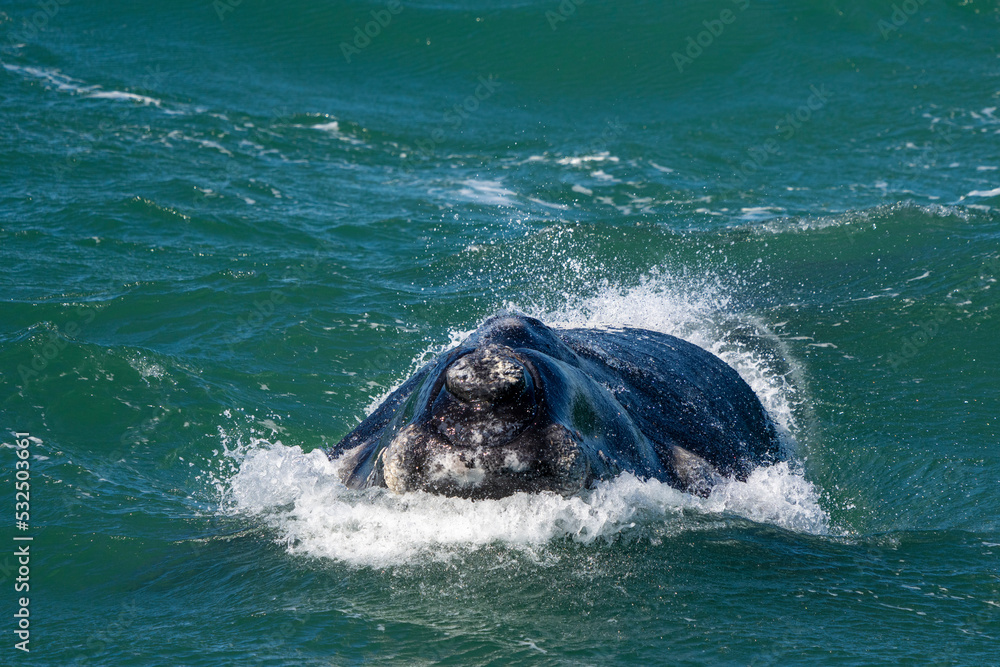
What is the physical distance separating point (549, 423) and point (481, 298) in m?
8.21

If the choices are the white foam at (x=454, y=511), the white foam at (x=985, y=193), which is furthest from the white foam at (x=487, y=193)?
the white foam at (x=454, y=511)

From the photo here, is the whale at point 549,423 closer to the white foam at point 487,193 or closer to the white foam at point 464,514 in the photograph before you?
the white foam at point 464,514

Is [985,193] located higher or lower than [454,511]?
higher

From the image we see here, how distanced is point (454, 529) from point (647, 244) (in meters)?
9.85

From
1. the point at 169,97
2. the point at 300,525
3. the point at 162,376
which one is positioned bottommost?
the point at 300,525

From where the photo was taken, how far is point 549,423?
18.5 feet

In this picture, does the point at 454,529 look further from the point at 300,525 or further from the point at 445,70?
the point at 445,70

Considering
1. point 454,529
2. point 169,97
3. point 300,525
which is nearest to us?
point 454,529

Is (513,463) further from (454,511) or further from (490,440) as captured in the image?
(454,511)

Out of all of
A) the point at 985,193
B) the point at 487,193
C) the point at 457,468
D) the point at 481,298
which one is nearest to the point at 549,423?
the point at 457,468

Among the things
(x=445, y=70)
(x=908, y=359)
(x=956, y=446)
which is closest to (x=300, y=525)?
(x=956, y=446)

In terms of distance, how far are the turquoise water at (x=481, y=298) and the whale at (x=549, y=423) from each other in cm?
23

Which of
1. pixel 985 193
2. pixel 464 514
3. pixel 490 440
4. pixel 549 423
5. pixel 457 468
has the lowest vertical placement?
pixel 464 514

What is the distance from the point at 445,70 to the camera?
77.0ft
